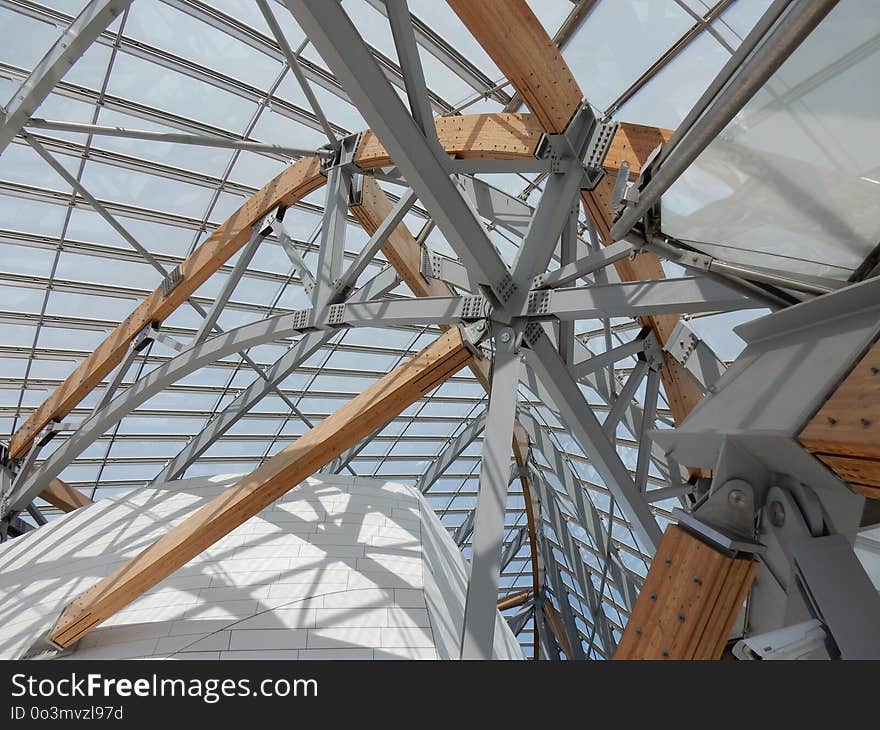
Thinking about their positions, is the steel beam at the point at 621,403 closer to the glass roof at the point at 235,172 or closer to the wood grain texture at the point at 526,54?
the glass roof at the point at 235,172

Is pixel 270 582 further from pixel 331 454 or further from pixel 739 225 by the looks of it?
pixel 739 225

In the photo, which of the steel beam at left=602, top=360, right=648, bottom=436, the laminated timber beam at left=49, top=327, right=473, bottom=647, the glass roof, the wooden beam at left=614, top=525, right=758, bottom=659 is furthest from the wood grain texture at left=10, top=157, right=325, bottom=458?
the wooden beam at left=614, top=525, right=758, bottom=659

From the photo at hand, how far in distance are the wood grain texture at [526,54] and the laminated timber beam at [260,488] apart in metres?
2.96

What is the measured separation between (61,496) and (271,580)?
957cm

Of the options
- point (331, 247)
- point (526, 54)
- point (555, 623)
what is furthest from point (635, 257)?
point (555, 623)

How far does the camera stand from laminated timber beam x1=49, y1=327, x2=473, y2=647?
7.79m

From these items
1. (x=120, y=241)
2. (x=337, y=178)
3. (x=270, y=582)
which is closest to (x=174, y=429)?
(x=120, y=241)

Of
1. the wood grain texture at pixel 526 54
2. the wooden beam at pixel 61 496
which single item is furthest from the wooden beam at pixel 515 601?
the wood grain texture at pixel 526 54

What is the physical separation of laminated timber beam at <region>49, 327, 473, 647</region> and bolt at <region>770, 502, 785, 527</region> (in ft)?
17.0

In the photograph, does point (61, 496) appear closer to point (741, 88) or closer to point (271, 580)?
point (271, 580)

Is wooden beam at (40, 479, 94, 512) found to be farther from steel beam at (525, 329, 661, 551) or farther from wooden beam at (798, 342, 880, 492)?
wooden beam at (798, 342, 880, 492)

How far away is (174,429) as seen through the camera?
20938 millimetres

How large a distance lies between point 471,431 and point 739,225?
67.9 feet
